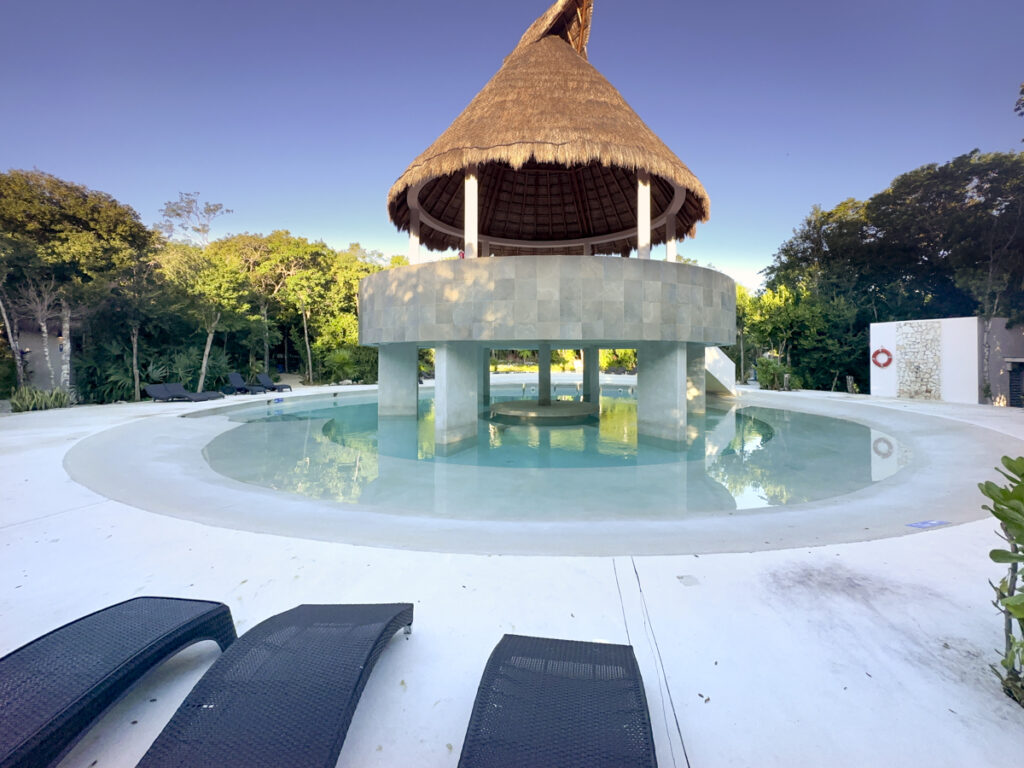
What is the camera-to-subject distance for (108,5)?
1736cm

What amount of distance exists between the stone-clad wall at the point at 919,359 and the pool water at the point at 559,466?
9578 millimetres

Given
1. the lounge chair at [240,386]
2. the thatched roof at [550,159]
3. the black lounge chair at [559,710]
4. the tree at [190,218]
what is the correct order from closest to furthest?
the black lounge chair at [559,710]
the thatched roof at [550,159]
the lounge chair at [240,386]
the tree at [190,218]

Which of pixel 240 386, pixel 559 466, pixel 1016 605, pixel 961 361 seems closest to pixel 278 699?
pixel 1016 605

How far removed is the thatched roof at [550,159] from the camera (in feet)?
34.1

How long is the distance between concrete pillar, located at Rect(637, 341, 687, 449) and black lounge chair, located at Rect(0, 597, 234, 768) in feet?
33.6

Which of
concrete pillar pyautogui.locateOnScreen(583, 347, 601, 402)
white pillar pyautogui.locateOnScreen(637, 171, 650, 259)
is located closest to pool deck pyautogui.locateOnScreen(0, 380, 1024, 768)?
white pillar pyautogui.locateOnScreen(637, 171, 650, 259)

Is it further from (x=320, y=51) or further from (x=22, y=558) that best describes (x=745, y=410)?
(x=320, y=51)

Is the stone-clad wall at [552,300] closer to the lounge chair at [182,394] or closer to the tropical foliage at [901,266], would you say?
the lounge chair at [182,394]

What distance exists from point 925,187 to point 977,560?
28.0 meters

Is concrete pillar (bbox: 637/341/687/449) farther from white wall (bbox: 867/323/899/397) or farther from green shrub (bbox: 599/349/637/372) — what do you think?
green shrub (bbox: 599/349/637/372)

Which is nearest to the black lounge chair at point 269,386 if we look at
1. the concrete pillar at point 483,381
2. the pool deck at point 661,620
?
the concrete pillar at point 483,381

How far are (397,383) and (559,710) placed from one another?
14.3m

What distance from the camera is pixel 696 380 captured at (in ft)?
56.0

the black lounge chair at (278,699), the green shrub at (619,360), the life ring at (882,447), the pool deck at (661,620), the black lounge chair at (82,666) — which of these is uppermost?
the green shrub at (619,360)
